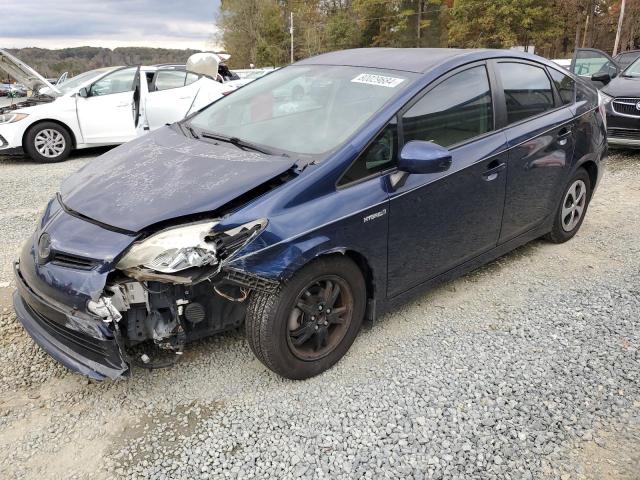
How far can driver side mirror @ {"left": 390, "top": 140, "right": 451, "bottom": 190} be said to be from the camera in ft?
8.61

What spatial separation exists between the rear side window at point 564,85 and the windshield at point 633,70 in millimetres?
4906

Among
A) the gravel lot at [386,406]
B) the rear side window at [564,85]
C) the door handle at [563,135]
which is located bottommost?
the gravel lot at [386,406]

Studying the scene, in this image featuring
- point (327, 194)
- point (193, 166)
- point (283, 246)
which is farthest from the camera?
point (193, 166)

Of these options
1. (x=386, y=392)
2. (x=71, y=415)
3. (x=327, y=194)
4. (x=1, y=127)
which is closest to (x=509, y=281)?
(x=386, y=392)

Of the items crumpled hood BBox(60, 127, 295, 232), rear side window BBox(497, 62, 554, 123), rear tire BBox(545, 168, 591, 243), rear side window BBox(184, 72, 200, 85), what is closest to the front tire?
crumpled hood BBox(60, 127, 295, 232)

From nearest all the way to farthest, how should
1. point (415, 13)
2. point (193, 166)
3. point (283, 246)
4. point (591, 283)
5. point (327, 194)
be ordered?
point (283, 246), point (327, 194), point (193, 166), point (591, 283), point (415, 13)

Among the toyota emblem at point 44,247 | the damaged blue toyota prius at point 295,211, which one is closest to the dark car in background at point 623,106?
the damaged blue toyota prius at point 295,211

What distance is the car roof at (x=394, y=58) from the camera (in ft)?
10.3

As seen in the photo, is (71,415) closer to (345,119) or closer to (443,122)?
(345,119)

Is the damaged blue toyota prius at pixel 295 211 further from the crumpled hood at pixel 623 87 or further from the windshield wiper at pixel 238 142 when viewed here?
the crumpled hood at pixel 623 87

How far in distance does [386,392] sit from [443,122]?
159cm

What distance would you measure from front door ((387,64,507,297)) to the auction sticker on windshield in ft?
0.62

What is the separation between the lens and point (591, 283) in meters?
3.75

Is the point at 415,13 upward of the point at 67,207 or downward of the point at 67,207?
upward
